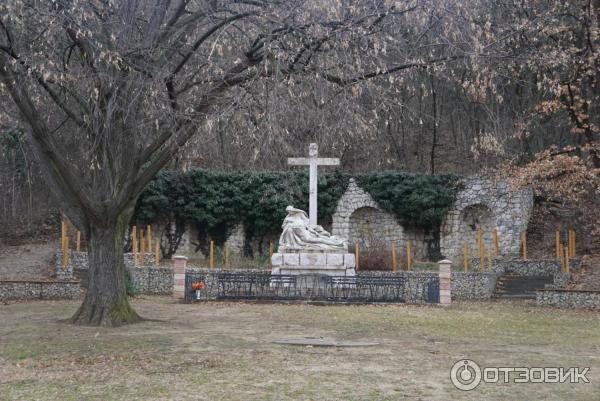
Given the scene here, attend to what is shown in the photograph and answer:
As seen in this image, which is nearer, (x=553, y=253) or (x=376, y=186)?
(x=553, y=253)

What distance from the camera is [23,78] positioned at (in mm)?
10297

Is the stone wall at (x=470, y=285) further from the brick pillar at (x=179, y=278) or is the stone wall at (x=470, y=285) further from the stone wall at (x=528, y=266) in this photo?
the brick pillar at (x=179, y=278)

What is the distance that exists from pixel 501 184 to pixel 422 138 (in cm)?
688

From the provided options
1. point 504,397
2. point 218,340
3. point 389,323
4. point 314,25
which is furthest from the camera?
point 389,323

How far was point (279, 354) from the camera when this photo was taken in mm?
8656

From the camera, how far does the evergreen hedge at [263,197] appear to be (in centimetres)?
2612

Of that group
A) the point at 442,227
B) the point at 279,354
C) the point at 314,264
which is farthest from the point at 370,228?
the point at 279,354

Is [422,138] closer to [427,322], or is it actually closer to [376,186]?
[376,186]

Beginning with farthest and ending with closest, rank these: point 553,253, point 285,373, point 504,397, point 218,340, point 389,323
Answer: point 553,253
point 389,323
point 218,340
point 285,373
point 504,397

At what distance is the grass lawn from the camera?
6609mm

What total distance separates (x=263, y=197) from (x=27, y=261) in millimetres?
8910

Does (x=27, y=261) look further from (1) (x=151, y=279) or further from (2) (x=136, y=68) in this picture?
(2) (x=136, y=68)

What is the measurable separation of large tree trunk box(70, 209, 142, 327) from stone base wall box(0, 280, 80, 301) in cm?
608

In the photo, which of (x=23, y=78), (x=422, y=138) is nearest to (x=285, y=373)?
(x=23, y=78)
